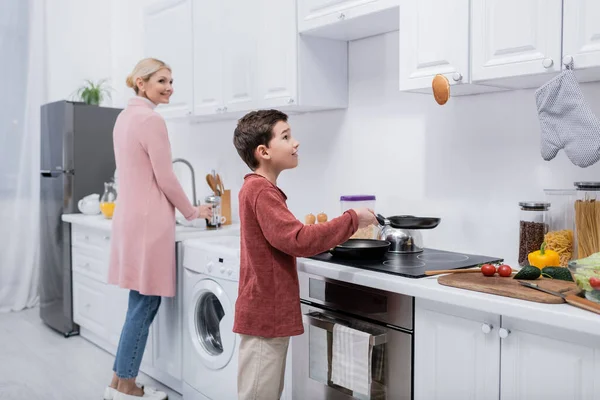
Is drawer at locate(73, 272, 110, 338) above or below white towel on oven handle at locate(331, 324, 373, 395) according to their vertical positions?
below

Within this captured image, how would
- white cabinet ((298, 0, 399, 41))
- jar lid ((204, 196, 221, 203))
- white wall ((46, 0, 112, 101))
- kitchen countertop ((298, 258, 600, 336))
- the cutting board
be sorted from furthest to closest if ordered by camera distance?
white wall ((46, 0, 112, 101)) → jar lid ((204, 196, 221, 203)) → white cabinet ((298, 0, 399, 41)) → the cutting board → kitchen countertop ((298, 258, 600, 336))

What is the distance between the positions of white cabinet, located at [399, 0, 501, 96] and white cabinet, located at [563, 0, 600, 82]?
1.09ft

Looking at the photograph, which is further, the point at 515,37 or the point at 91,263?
the point at 91,263

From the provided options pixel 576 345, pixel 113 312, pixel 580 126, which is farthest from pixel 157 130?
pixel 576 345

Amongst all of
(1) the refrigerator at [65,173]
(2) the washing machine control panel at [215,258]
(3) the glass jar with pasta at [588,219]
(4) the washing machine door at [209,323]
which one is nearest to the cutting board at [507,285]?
(3) the glass jar with pasta at [588,219]

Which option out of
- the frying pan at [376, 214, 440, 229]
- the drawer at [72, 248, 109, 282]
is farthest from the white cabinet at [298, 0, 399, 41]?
the drawer at [72, 248, 109, 282]

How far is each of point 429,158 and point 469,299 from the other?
100 centimetres

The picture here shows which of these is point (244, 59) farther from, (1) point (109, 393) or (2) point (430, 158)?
(1) point (109, 393)

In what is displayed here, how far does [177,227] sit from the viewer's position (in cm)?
327

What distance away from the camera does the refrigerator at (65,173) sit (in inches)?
153

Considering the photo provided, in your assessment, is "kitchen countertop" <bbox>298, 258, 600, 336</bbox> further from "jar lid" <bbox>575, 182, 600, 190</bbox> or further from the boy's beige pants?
"jar lid" <bbox>575, 182, 600, 190</bbox>

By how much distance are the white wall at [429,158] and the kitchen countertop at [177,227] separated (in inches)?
14.6

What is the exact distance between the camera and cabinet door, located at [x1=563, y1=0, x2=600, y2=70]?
163cm

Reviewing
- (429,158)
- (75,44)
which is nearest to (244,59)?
(429,158)
